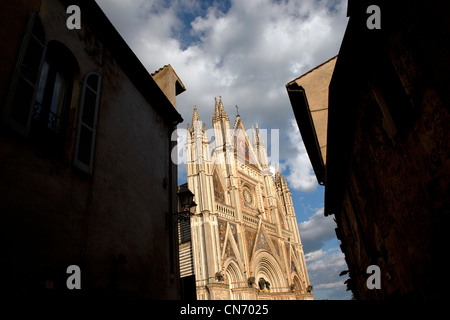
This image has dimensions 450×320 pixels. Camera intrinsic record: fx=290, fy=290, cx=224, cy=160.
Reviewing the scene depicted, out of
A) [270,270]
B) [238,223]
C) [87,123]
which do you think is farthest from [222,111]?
[87,123]

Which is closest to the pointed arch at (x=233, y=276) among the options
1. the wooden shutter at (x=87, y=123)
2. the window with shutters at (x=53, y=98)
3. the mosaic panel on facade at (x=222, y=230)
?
the mosaic panel on facade at (x=222, y=230)

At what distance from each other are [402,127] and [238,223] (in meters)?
23.2

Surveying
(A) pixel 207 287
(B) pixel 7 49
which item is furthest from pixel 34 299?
(A) pixel 207 287

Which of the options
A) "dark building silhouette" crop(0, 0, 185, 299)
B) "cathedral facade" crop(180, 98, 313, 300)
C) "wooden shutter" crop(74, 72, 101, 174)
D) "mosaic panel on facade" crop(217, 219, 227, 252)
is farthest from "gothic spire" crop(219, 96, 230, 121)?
"wooden shutter" crop(74, 72, 101, 174)

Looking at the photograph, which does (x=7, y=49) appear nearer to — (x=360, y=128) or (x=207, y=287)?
(x=360, y=128)

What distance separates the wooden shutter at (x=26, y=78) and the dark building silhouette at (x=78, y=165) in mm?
13

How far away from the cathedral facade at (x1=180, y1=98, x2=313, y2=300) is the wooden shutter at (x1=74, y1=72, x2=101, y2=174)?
18.1 metres

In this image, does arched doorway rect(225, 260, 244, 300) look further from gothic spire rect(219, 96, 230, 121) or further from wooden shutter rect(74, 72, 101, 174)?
wooden shutter rect(74, 72, 101, 174)

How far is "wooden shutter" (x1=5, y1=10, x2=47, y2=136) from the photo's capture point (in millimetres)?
3348

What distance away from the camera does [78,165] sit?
14.1ft

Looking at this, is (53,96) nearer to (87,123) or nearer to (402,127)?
(87,123)

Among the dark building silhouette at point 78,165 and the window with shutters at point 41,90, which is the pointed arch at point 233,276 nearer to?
the dark building silhouette at point 78,165
